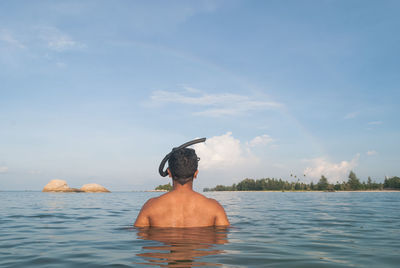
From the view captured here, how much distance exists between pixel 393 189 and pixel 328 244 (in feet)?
531

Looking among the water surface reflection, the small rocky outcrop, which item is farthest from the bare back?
the small rocky outcrop

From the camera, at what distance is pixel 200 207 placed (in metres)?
5.41

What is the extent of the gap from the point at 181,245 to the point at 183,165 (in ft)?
4.37

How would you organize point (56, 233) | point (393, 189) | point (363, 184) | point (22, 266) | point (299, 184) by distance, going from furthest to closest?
1. point (299, 184)
2. point (363, 184)
3. point (393, 189)
4. point (56, 233)
5. point (22, 266)

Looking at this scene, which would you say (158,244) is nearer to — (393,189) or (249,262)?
→ (249,262)

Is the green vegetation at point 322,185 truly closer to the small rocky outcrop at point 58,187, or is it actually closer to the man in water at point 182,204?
the small rocky outcrop at point 58,187

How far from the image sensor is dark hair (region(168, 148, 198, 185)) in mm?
5262

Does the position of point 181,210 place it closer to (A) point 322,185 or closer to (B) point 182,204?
(B) point 182,204

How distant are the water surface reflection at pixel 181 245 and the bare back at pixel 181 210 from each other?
0.13 metres

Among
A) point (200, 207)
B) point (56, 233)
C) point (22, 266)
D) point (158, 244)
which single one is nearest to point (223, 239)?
point (200, 207)

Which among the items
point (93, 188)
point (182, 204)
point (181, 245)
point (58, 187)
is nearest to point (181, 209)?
point (182, 204)

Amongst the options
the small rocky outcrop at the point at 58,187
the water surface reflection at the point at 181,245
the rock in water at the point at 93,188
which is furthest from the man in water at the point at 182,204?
the rock in water at the point at 93,188

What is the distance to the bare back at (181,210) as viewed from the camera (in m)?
5.32

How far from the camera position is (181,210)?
5402 mm
